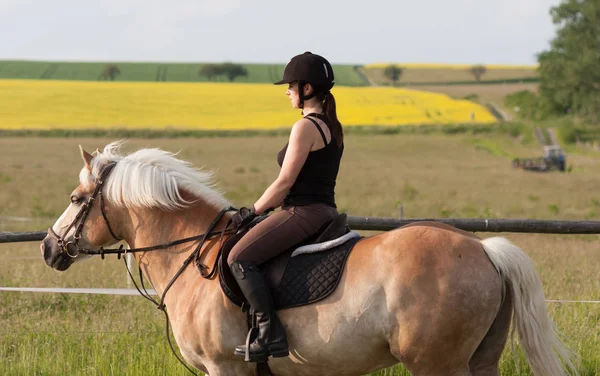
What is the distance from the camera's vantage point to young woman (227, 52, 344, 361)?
200 inches

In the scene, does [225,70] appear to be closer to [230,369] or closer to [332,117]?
[332,117]

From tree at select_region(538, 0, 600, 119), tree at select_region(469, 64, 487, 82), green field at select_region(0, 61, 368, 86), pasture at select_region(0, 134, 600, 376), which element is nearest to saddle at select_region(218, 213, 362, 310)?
pasture at select_region(0, 134, 600, 376)

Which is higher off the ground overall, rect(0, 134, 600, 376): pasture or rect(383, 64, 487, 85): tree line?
rect(0, 134, 600, 376): pasture

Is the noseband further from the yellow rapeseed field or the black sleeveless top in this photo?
the yellow rapeseed field

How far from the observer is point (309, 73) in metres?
5.21

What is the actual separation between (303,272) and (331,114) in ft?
3.46

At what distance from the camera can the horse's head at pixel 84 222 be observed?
5750 mm

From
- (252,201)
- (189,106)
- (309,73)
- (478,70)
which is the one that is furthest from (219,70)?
(309,73)

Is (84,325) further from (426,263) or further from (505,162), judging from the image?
(505,162)

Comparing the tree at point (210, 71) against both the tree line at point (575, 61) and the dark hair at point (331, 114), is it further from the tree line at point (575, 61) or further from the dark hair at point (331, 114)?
the dark hair at point (331, 114)

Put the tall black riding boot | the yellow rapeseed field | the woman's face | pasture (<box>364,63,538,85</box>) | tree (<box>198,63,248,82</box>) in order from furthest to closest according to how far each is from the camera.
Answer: pasture (<box>364,63,538,85</box>), tree (<box>198,63,248,82</box>), the yellow rapeseed field, the woman's face, the tall black riding boot

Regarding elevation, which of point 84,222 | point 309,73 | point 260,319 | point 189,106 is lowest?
point 189,106

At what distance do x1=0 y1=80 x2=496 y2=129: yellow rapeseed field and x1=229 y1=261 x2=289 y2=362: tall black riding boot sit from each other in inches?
1887

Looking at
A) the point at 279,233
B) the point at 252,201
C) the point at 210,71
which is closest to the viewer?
the point at 279,233
